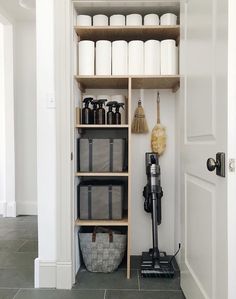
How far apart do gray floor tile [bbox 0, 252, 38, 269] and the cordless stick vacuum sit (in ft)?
3.21

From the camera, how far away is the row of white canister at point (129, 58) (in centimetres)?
228

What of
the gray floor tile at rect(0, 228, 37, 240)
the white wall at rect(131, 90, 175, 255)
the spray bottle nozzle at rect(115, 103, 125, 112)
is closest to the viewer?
the spray bottle nozzle at rect(115, 103, 125, 112)

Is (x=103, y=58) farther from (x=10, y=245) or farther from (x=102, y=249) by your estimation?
A: (x=10, y=245)

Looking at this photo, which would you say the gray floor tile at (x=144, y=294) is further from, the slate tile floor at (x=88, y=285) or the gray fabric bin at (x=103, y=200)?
the gray fabric bin at (x=103, y=200)

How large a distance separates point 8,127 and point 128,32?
246cm

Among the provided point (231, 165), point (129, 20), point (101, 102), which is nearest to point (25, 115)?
point (101, 102)

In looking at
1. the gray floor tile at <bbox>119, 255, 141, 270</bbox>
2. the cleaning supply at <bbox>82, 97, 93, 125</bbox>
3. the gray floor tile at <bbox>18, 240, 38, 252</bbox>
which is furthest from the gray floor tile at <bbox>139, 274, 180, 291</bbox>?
the cleaning supply at <bbox>82, 97, 93, 125</bbox>

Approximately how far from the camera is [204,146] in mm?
1534

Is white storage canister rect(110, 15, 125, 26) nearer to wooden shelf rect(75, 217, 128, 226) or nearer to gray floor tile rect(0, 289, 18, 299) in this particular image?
wooden shelf rect(75, 217, 128, 226)

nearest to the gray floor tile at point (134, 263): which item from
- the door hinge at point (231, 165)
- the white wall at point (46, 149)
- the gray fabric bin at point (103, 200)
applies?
the gray fabric bin at point (103, 200)

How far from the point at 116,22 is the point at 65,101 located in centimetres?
73

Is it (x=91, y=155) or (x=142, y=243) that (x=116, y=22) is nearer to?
Result: (x=91, y=155)

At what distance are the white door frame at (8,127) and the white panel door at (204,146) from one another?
283 cm

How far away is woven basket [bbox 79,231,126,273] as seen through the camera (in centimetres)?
236
